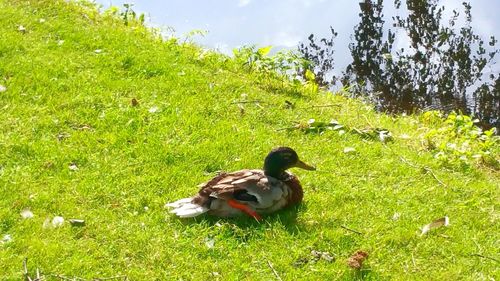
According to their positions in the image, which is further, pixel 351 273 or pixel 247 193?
pixel 247 193

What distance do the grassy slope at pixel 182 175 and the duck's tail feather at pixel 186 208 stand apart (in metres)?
0.08

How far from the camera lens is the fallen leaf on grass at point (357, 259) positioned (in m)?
4.11

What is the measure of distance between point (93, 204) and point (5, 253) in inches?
32.0

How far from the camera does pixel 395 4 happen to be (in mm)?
12922

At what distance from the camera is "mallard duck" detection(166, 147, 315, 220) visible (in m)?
4.46

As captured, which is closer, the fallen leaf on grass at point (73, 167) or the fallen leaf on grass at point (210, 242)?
the fallen leaf on grass at point (210, 242)

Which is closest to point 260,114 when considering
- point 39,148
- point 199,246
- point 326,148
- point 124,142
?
point 326,148

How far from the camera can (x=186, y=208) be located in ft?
14.8

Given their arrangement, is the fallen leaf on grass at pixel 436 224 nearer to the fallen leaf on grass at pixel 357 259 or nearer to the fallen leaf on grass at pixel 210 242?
the fallen leaf on grass at pixel 357 259

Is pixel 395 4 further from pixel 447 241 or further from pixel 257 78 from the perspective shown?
pixel 447 241

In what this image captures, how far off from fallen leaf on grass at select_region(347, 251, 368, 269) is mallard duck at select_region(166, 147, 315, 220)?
65cm

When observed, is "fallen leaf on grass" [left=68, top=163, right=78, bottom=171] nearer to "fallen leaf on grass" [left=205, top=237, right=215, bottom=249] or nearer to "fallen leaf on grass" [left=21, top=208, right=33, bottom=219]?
"fallen leaf on grass" [left=21, top=208, right=33, bottom=219]

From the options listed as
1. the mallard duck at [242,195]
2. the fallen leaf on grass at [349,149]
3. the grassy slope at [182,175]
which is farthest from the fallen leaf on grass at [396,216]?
the fallen leaf on grass at [349,149]

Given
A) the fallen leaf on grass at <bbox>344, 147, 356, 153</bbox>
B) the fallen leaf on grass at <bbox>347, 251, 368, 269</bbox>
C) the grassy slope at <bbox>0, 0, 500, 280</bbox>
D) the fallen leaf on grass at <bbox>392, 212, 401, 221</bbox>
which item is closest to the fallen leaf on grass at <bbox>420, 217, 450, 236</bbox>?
the grassy slope at <bbox>0, 0, 500, 280</bbox>
